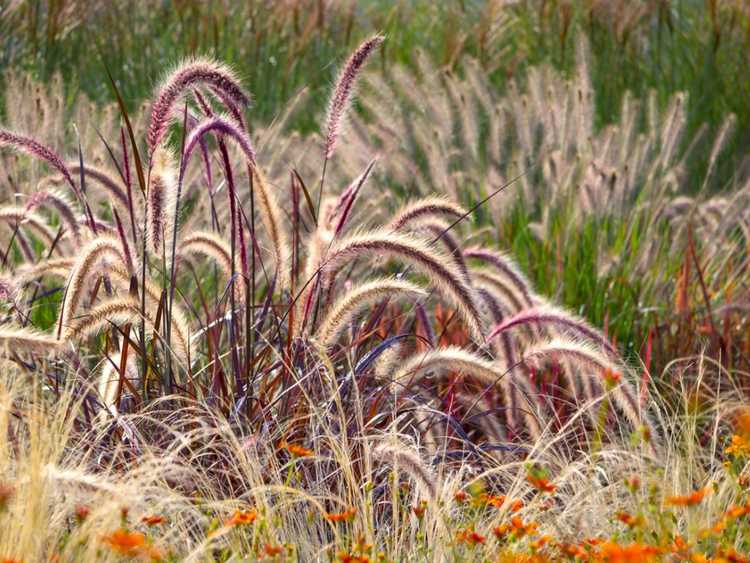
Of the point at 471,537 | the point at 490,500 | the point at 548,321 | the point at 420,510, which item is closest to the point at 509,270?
the point at 548,321

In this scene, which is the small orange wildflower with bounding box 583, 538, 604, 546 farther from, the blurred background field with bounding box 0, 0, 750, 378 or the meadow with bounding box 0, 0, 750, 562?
the blurred background field with bounding box 0, 0, 750, 378

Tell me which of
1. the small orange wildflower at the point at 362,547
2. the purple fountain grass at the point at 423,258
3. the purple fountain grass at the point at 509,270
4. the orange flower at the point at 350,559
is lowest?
the small orange wildflower at the point at 362,547

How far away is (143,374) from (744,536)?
5.46 ft

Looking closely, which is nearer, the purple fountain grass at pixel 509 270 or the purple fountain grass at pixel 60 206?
the purple fountain grass at pixel 60 206

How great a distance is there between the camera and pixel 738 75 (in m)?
10.3

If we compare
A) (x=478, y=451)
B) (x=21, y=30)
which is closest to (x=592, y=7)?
(x=21, y=30)

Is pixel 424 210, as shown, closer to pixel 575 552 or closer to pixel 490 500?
pixel 490 500

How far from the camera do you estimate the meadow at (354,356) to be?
126 inches

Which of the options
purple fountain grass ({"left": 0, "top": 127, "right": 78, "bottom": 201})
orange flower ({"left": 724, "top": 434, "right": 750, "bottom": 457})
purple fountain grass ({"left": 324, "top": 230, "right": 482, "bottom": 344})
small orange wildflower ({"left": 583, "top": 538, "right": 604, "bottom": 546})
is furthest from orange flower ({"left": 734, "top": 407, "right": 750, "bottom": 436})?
purple fountain grass ({"left": 0, "top": 127, "right": 78, "bottom": 201})

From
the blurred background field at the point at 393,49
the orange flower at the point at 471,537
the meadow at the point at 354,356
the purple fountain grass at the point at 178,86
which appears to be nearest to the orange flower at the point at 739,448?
the meadow at the point at 354,356

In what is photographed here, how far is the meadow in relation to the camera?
3209 millimetres

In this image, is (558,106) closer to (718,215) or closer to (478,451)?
(718,215)

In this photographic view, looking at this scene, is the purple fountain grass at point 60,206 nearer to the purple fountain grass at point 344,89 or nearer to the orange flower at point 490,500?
the purple fountain grass at point 344,89

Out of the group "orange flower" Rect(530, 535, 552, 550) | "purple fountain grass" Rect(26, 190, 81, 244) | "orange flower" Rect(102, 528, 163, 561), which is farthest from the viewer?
"purple fountain grass" Rect(26, 190, 81, 244)
